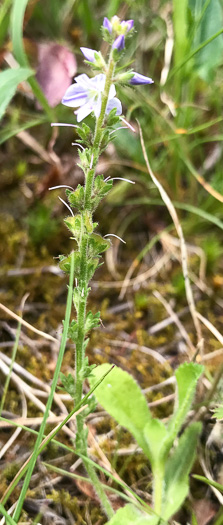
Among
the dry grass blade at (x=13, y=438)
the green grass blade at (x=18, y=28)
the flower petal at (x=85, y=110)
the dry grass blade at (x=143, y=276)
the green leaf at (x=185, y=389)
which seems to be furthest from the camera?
the dry grass blade at (x=143, y=276)

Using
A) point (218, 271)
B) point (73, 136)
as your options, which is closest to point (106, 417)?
point (218, 271)

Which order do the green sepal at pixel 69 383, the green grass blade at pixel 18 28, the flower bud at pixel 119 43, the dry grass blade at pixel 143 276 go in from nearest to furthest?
the flower bud at pixel 119 43 < the green sepal at pixel 69 383 < the green grass blade at pixel 18 28 < the dry grass blade at pixel 143 276

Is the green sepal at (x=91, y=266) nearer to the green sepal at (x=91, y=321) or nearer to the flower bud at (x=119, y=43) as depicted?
the green sepal at (x=91, y=321)

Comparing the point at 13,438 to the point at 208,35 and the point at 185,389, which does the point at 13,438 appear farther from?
the point at 208,35

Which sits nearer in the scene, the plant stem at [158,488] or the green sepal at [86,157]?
the green sepal at [86,157]

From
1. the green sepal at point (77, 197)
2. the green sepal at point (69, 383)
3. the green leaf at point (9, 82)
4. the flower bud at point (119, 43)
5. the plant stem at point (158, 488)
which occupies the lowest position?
the plant stem at point (158, 488)

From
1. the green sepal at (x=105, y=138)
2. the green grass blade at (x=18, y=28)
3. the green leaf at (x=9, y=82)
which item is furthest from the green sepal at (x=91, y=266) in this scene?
the green grass blade at (x=18, y=28)

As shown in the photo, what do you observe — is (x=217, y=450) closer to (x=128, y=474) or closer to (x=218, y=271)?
(x=128, y=474)
